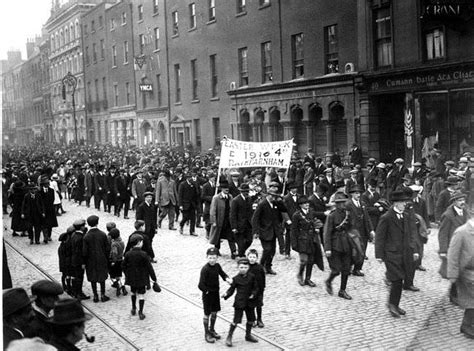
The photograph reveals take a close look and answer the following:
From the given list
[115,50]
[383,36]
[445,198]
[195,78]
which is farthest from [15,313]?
[115,50]

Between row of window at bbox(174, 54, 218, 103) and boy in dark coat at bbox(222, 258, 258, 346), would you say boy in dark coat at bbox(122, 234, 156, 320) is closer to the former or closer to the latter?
boy in dark coat at bbox(222, 258, 258, 346)

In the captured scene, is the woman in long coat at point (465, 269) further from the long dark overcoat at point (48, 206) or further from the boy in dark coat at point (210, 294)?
the long dark overcoat at point (48, 206)

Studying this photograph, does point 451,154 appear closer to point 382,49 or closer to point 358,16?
point 382,49

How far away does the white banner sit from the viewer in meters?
15.7

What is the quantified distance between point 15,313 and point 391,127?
64.6ft

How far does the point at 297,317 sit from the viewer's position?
8.80 m

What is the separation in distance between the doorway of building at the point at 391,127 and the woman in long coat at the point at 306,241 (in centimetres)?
1217

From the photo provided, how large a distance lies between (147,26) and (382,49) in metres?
22.0

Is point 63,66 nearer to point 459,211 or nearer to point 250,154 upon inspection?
point 250,154

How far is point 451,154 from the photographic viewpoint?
19.5 metres

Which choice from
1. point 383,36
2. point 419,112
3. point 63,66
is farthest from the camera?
point 63,66

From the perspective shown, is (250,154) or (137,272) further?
(250,154)

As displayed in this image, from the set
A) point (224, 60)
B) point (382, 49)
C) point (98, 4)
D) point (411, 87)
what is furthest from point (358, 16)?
point (98, 4)

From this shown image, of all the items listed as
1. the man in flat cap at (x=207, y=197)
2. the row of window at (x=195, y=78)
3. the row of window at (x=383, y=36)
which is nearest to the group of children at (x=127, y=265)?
the man in flat cap at (x=207, y=197)
